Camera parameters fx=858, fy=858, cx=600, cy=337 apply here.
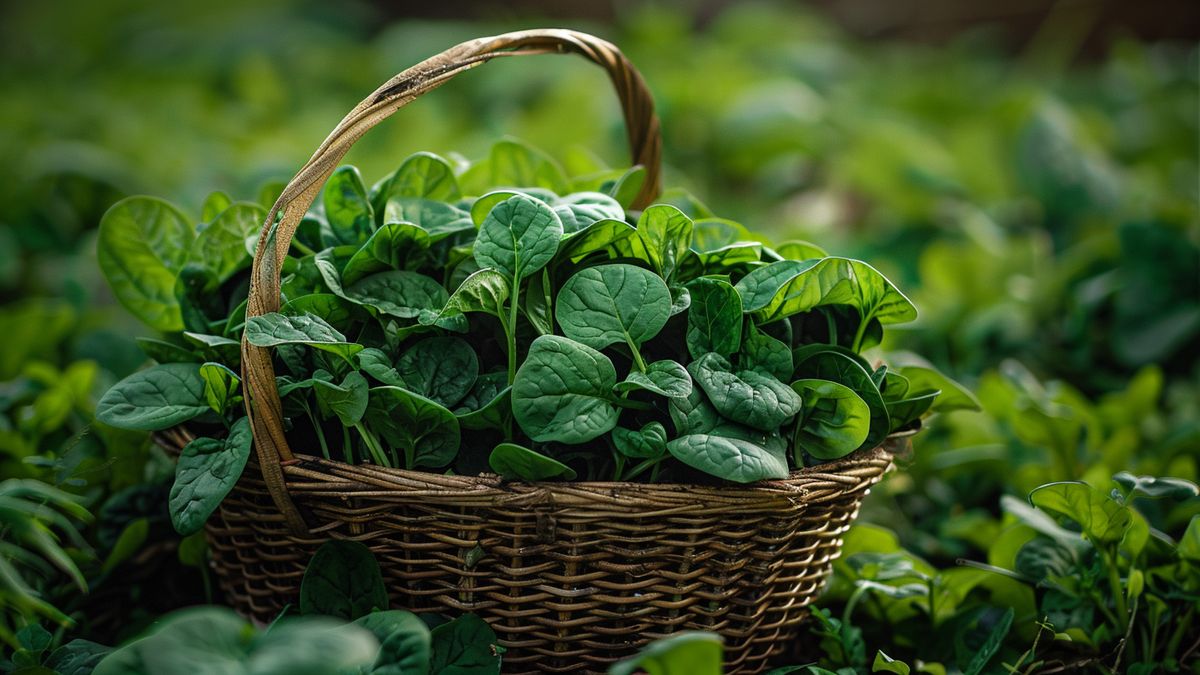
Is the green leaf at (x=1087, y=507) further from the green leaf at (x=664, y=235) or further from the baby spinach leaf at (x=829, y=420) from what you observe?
the green leaf at (x=664, y=235)

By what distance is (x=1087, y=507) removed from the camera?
0.79 m

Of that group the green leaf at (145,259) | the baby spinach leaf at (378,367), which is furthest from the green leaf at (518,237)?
the green leaf at (145,259)

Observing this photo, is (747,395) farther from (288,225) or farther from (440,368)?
(288,225)

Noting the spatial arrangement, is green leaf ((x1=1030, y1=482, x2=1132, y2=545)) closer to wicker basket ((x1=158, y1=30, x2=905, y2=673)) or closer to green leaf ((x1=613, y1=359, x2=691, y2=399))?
wicker basket ((x1=158, y1=30, x2=905, y2=673))

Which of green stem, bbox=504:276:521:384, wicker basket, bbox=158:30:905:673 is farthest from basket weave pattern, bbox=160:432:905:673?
green stem, bbox=504:276:521:384

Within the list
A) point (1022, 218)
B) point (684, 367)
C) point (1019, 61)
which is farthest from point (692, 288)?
point (1019, 61)

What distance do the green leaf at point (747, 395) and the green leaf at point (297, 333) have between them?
11.2 inches

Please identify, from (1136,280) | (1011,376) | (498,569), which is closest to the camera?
(498,569)

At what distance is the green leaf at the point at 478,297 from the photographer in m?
0.69

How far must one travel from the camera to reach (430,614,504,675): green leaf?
683 mm

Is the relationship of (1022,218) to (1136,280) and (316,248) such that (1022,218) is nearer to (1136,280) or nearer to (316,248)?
(1136,280)

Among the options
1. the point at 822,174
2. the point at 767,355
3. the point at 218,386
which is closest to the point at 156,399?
the point at 218,386

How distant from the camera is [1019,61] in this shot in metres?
3.34

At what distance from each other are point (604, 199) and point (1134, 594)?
63 centimetres
